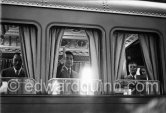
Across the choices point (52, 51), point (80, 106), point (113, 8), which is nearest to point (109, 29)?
point (113, 8)

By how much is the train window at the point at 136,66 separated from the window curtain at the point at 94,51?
9.0 inches

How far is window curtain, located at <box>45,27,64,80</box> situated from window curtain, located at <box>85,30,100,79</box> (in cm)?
44

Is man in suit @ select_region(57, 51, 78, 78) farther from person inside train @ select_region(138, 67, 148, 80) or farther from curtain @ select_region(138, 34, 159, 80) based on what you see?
curtain @ select_region(138, 34, 159, 80)

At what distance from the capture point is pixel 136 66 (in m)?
3.84

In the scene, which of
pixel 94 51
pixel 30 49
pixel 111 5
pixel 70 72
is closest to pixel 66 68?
pixel 70 72

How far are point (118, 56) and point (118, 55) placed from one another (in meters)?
0.02

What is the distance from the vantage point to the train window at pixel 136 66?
342 cm

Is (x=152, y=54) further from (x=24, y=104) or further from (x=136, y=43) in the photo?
(x=24, y=104)

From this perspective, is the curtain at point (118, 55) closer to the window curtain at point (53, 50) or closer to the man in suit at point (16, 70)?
the window curtain at point (53, 50)

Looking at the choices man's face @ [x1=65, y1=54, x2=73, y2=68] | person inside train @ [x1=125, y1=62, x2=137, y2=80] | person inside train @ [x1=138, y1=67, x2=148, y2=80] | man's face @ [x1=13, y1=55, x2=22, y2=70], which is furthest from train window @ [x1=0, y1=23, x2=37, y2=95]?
person inside train @ [x1=138, y1=67, x2=148, y2=80]

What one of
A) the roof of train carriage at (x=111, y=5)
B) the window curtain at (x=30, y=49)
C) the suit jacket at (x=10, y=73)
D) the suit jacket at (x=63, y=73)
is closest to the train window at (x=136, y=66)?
the roof of train carriage at (x=111, y=5)

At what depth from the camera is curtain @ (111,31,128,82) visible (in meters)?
3.40

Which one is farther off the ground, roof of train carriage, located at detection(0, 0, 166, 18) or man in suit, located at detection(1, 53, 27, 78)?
roof of train carriage, located at detection(0, 0, 166, 18)

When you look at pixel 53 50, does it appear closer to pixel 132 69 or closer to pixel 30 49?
pixel 30 49
